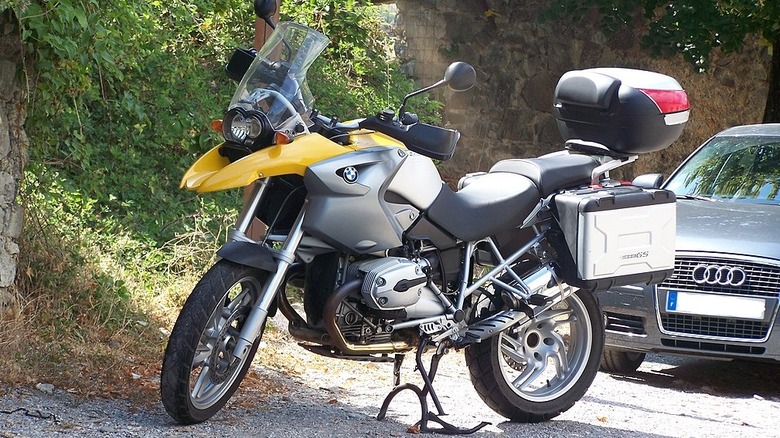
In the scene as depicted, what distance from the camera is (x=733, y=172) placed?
8.47 meters

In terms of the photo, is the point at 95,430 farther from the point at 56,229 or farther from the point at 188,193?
the point at 188,193

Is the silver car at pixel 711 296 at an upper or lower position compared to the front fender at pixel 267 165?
lower

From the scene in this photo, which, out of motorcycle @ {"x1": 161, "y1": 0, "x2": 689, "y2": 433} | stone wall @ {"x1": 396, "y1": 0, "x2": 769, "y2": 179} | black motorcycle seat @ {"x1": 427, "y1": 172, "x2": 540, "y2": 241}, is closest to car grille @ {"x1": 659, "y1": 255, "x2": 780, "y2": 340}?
motorcycle @ {"x1": 161, "y1": 0, "x2": 689, "y2": 433}

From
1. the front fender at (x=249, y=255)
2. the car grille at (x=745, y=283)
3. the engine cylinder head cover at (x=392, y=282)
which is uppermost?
the front fender at (x=249, y=255)

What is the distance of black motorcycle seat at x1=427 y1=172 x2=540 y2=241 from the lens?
5500mm

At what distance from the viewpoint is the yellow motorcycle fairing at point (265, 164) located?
4906 mm

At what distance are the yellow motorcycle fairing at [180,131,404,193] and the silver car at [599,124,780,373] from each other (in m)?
2.63

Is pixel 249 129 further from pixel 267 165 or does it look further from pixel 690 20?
pixel 690 20

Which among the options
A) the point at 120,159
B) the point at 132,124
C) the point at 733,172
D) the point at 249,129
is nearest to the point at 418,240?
the point at 249,129

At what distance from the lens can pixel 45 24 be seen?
219 inches

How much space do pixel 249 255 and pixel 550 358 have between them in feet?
6.12

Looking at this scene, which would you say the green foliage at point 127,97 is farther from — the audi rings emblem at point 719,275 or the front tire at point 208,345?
the audi rings emblem at point 719,275

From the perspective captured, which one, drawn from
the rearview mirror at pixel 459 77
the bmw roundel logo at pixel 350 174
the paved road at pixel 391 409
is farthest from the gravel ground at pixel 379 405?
the rearview mirror at pixel 459 77

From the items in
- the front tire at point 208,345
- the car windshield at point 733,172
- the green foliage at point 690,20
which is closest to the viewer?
the front tire at point 208,345
